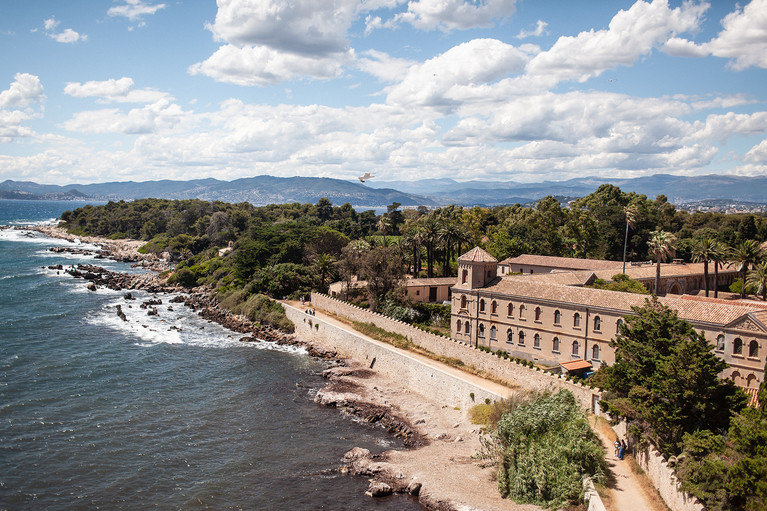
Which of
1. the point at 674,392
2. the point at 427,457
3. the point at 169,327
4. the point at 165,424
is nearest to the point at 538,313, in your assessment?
the point at 427,457

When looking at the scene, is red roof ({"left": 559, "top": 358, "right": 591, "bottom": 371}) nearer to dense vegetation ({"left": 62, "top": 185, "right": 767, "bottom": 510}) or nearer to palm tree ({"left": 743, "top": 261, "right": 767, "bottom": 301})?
dense vegetation ({"left": 62, "top": 185, "right": 767, "bottom": 510})

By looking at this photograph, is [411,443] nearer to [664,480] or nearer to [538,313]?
[664,480]

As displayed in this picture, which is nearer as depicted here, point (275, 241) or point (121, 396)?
point (121, 396)

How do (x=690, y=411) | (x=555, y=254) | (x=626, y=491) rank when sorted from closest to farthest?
(x=626, y=491)
(x=690, y=411)
(x=555, y=254)

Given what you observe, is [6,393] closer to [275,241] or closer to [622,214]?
[275,241]

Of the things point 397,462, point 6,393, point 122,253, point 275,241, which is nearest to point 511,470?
point 397,462

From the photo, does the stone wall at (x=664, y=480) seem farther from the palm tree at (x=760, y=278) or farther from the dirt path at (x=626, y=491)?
the palm tree at (x=760, y=278)

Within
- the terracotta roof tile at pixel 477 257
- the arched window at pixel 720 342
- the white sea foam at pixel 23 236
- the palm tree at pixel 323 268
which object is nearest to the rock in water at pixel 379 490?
the arched window at pixel 720 342
